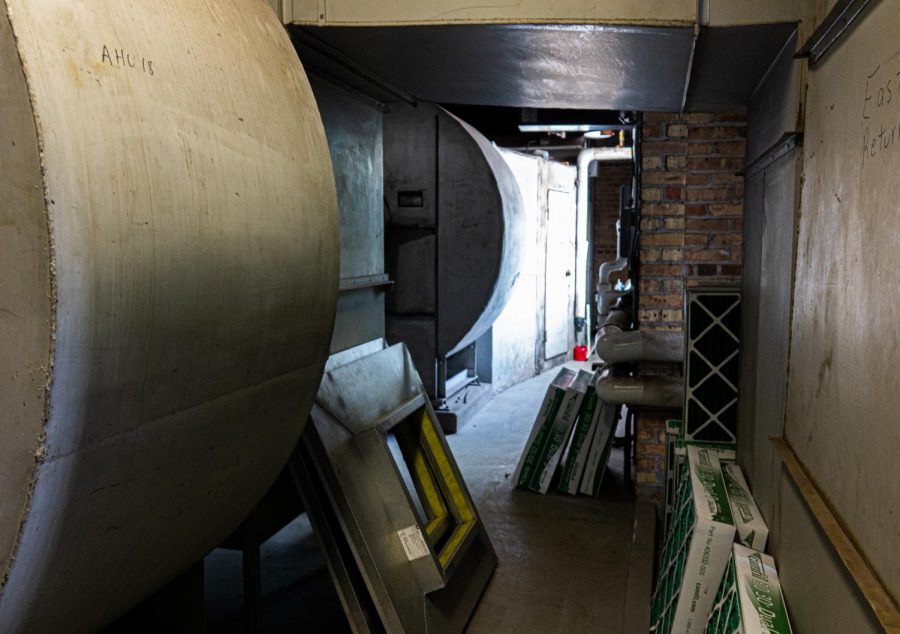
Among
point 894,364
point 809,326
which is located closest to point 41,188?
point 894,364

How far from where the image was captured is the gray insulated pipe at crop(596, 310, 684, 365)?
3842mm

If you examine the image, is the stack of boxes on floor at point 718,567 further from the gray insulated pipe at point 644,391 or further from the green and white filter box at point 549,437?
the green and white filter box at point 549,437

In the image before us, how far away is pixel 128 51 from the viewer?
3.41 ft

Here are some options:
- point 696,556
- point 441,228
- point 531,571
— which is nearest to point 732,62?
point 696,556

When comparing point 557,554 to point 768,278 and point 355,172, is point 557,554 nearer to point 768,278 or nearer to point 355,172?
point 768,278

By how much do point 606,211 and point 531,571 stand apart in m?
8.54

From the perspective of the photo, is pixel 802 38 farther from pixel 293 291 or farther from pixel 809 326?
pixel 293 291

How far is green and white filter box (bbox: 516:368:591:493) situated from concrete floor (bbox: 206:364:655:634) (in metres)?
0.10

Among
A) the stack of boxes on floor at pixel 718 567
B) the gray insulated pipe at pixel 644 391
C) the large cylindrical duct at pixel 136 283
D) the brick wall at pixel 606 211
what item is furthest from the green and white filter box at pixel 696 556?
the brick wall at pixel 606 211

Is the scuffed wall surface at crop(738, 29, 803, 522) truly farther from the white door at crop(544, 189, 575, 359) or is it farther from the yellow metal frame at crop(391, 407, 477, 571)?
the white door at crop(544, 189, 575, 359)

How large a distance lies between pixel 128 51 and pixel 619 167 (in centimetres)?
1048

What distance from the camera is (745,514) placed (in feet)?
7.35

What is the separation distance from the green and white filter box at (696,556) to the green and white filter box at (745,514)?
3cm

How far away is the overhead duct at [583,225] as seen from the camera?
8.39 metres
